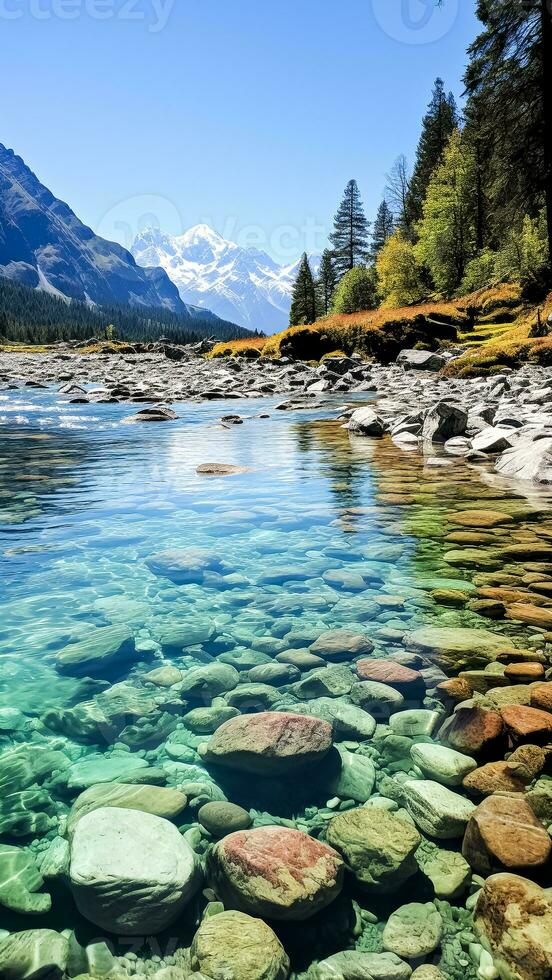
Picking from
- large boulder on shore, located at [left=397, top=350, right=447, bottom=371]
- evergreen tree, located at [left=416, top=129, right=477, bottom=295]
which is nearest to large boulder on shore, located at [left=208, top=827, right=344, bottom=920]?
large boulder on shore, located at [left=397, top=350, right=447, bottom=371]

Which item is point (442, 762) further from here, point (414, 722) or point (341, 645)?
point (341, 645)

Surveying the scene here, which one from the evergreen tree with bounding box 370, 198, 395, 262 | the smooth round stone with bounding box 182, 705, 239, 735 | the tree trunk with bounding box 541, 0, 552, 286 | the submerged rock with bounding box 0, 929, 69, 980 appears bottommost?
the smooth round stone with bounding box 182, 705, 239, 735

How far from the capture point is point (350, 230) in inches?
2842

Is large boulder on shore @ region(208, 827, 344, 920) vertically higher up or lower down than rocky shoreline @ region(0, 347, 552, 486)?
lower down

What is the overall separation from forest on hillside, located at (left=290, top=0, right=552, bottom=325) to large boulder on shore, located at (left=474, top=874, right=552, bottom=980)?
76.5 feet

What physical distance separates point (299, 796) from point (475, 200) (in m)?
55.0

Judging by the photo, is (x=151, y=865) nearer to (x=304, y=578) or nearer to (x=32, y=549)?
(x=304, y=578)

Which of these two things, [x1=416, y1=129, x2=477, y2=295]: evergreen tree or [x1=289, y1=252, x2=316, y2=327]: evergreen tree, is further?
[x1=289, y1=252, x2=316, y2=327]: evergreen tree

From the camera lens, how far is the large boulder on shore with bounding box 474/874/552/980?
1.60 metres

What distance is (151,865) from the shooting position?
1928mm

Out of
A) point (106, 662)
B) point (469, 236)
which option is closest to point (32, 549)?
point (106, 662)

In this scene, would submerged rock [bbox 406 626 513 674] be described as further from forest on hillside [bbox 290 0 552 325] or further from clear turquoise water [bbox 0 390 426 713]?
forest on hillside [bbox 290 0 552 325]

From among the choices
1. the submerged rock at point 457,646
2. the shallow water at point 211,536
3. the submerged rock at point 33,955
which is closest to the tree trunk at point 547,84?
the shallow water at point 211,536

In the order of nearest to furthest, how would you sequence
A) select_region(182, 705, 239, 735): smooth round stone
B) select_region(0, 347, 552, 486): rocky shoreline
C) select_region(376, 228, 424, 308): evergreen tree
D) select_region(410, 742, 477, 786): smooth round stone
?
1. select_region(410, 742, 477, 786): smooth round stone
2. select_region(182, 705, 239, 735): smooth round stone
3. select_region(0, 347, 552, 486): rocky shoreline
4. select_region(376, 228, 424, 308): evergreen tree
